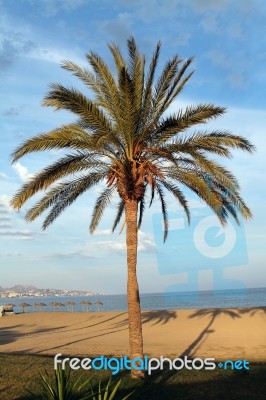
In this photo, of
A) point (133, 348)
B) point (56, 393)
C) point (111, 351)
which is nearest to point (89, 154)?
point (133, 348)

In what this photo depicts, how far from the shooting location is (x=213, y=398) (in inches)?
358

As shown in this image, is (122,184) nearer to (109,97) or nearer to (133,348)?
(109,97)

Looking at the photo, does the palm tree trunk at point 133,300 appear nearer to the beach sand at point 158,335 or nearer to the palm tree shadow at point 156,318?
the beach sand at point 158,335

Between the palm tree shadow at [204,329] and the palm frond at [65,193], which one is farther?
the palm tree shadow at [204,329]

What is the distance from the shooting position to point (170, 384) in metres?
10.3

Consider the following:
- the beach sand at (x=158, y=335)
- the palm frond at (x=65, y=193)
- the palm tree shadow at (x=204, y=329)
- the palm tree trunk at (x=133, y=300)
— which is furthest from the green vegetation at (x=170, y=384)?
the palm tree shadow at (x=204, y=329)

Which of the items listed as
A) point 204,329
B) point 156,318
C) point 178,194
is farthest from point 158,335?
point 178,194

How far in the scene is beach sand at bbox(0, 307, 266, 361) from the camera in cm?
1929

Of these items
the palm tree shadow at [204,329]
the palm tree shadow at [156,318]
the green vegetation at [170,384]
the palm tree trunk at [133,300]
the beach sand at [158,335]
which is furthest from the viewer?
the palm tree shadow at [156,318]

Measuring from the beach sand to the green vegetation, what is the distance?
589 centimetres

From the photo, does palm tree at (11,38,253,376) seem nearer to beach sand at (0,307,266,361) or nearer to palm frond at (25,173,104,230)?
palm frond at (25,173,104,230)

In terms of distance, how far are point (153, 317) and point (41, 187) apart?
25.0 metres

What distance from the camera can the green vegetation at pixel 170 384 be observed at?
935 centimetres

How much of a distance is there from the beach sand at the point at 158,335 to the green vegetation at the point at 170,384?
5.89 meters
